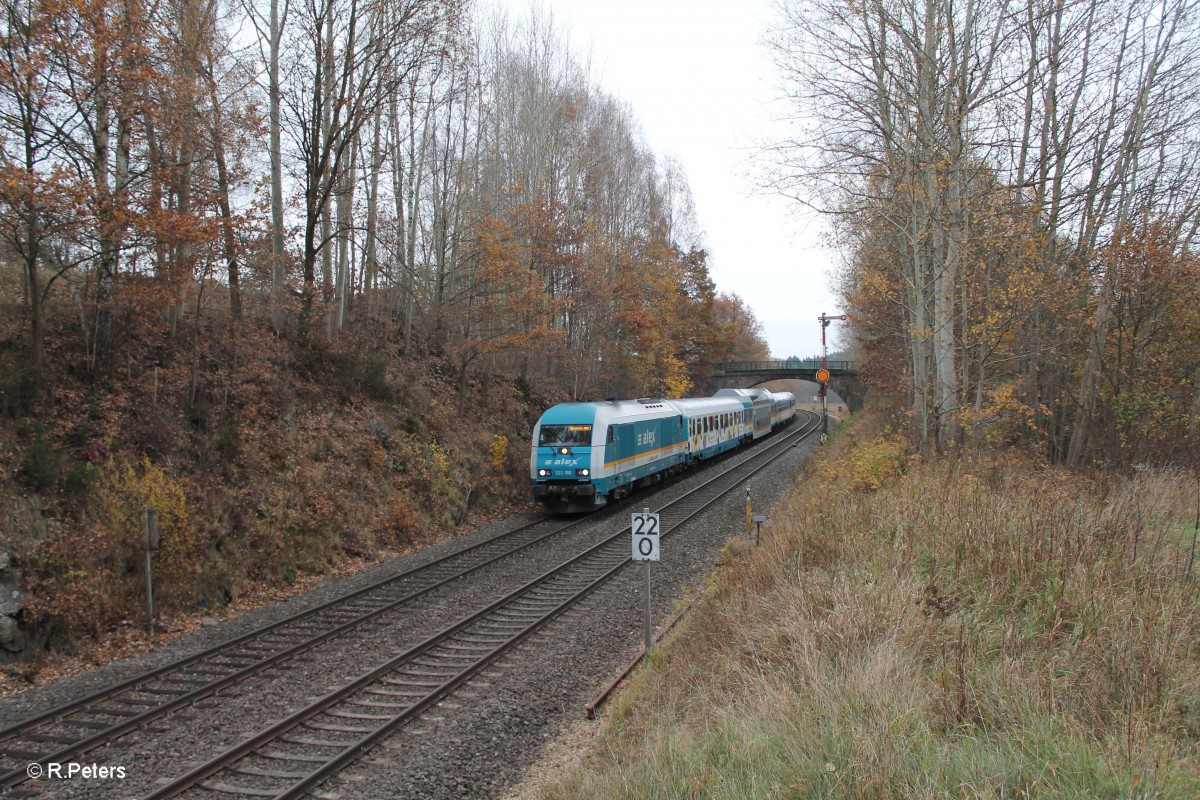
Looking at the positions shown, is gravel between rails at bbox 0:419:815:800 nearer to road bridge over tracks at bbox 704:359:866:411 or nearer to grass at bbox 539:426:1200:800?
grass at bbox 539:426:1200:800

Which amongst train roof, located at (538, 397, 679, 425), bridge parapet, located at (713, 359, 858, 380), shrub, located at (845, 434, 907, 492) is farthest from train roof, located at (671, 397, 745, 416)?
bridge parapet, located at (713, 359, 858, 380)

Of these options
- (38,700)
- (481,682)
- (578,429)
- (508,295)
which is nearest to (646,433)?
(578,429)

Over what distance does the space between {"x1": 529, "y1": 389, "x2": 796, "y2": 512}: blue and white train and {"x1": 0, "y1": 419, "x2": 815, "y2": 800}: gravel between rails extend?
17.7 ft

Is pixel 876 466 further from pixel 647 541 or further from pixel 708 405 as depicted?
pixel 708 405

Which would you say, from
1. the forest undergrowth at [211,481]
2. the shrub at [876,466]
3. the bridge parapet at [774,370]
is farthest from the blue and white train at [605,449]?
the bridge parapet at [774,370]

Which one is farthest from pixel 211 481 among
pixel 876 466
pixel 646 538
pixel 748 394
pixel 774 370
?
pixel 774 370

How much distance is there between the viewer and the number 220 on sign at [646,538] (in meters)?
8.45

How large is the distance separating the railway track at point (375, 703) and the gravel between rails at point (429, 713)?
0.16m

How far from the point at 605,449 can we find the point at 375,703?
429 inches

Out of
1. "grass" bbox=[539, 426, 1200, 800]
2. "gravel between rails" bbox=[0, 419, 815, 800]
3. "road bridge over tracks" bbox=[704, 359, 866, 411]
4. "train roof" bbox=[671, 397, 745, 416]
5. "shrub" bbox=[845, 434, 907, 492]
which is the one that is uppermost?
"road bridge over tracks" bbox=[704, 359, 866, 411]

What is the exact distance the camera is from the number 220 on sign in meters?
8.45

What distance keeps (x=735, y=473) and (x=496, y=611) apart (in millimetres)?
16650

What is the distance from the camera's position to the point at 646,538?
8516mm

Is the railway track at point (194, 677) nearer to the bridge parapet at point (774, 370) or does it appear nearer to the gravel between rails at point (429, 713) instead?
the gravel between rails at point (429, 713)
